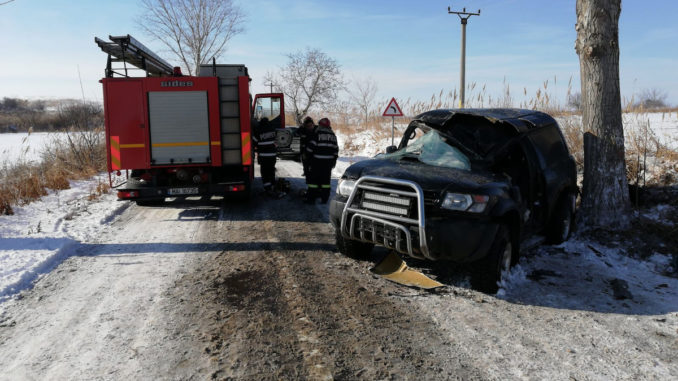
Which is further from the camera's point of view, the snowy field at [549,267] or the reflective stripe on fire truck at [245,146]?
the reflective stripe on fire truck at [245,146]

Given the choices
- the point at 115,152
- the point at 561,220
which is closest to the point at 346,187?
the point at 561,220

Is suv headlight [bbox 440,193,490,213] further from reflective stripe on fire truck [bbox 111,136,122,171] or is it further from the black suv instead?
reflective stripe on fire truck [bbox 111,136,122,171]

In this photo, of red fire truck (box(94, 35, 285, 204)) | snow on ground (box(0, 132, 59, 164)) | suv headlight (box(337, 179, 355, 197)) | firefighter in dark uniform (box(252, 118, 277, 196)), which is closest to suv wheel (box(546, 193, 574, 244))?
suv headlight (box(337, 179, 355, 197))

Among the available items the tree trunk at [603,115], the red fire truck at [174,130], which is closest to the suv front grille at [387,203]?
the tree trunk at [603,115]

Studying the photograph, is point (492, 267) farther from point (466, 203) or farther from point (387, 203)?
point (387, 203)

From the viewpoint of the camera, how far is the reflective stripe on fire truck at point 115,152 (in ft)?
25.5

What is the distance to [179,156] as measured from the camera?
Result: 26.5 feet

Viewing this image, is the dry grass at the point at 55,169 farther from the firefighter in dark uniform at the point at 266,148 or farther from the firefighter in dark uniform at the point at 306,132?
the firefighter in dark uniform at the point at 306,132

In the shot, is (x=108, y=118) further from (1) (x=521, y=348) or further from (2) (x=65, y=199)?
(1) (x=521, y=348)

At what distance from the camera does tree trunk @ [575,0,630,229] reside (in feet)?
19.7

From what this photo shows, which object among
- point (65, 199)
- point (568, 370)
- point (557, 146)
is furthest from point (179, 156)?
point (568, 370)

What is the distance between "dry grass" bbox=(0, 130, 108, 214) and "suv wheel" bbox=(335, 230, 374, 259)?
19.6 feet

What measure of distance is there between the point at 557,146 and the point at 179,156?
6.36 metres

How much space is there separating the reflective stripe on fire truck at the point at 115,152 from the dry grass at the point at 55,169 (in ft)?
5.86
